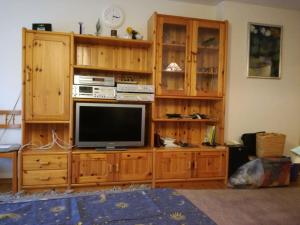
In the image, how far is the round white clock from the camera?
328 centimetres

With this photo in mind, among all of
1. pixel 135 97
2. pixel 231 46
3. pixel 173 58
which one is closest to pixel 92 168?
pixel 135 97

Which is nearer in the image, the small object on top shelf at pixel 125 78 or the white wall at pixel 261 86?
the small object on top shelf at pixel 125 78

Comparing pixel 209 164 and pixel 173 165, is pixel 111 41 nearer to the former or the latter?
pixel 173 165

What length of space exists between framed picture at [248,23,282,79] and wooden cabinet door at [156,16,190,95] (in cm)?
105

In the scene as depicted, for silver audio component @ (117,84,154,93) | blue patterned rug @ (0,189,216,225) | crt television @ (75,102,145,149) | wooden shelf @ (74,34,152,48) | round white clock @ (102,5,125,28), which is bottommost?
blue patterned rug @ (0,189,216,225)

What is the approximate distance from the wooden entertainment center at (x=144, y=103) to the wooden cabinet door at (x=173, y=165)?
0.04 ft

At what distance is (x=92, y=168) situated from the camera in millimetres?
2885

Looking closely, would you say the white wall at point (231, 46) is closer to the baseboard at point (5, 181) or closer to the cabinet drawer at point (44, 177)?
the baseboard at point (5, 181)

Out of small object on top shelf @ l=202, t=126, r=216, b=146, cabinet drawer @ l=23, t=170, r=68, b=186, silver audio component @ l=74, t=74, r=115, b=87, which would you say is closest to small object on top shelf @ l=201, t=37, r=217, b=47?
small object on top shelf @ l=202, t=126, r=216, b=146

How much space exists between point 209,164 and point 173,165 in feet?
1.58

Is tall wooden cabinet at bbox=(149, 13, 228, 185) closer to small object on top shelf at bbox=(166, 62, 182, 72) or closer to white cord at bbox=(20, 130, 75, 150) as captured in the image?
small object on top shelf at bbox=(166, 62, 182, 72)

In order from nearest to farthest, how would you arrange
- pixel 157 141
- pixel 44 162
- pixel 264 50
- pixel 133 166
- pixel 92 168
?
pixel 44 162, pixel 92 168, pixel 133 166, pixel 157 141, pixel 264 50

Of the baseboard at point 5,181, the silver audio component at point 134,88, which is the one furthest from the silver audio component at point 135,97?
the baseboard at point 5,181

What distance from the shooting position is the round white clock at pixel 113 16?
10.8ft
